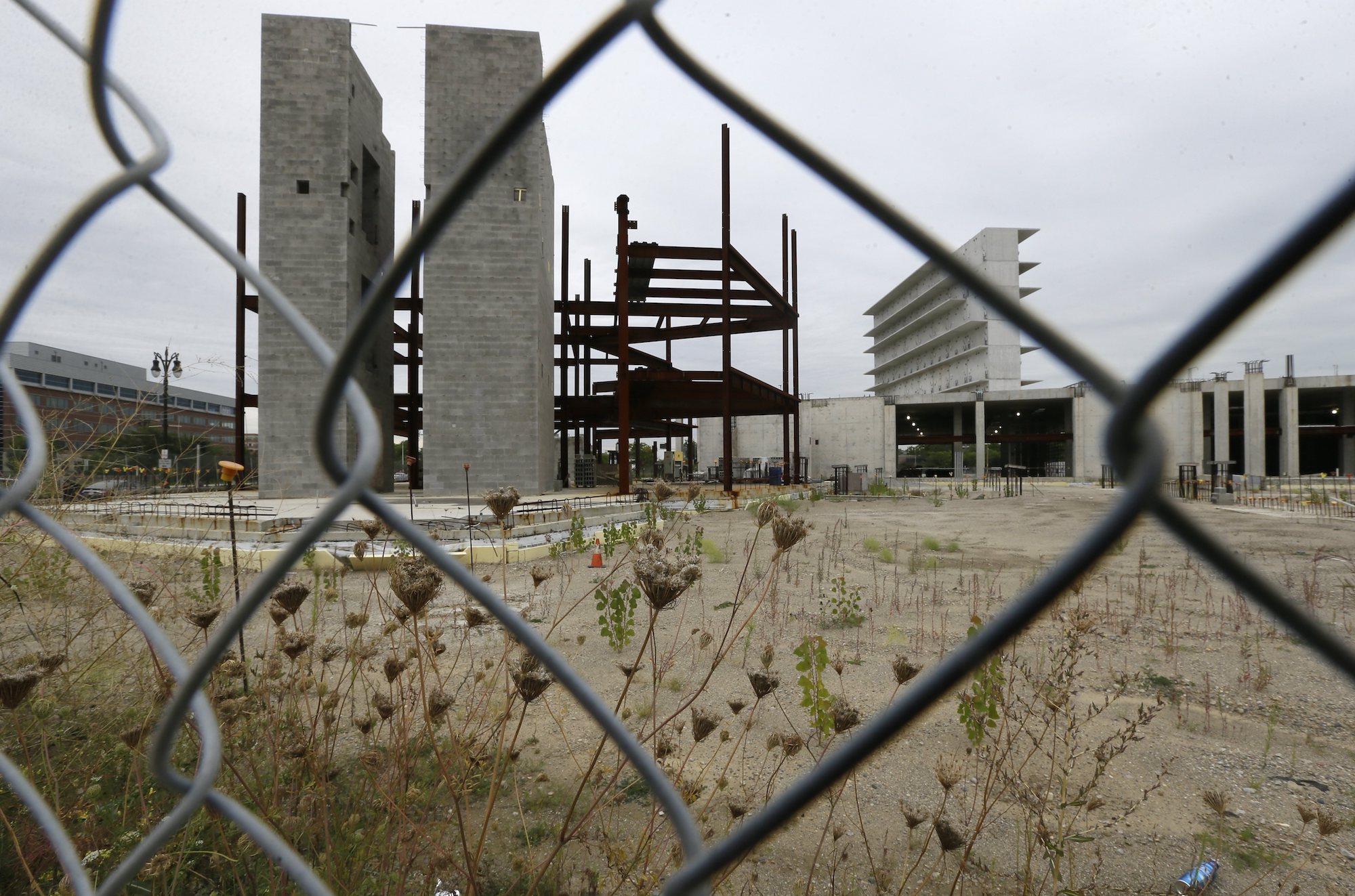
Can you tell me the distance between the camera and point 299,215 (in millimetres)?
15133

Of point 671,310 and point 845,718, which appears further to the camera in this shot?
point 671,310

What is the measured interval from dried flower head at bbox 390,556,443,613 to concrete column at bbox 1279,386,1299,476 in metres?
39.0

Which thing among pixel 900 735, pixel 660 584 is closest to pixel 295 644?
pixel 660 584

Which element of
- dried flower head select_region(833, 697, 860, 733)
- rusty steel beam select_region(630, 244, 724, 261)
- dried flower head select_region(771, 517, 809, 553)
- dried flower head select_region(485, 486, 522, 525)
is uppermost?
rusty steel beam select_region(630, 244, 724, 261)

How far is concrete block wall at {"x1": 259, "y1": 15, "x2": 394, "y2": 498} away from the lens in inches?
584

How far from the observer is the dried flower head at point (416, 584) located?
1137 millimetres

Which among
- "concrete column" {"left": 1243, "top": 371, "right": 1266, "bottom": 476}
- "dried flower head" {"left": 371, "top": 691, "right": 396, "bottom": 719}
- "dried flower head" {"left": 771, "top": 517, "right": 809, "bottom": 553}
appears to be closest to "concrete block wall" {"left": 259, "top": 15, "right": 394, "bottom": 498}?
"dried flower head" {"left": 371, "top": 691, "right": 396, "bottom": 719}

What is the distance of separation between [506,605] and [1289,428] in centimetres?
3946

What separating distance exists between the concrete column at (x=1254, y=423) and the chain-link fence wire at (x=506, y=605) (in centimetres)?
3718

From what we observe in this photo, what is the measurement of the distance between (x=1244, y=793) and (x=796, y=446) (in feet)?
73.4

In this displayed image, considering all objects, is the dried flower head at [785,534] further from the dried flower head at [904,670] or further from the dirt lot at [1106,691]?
→ the dirt lot at [1106,691]

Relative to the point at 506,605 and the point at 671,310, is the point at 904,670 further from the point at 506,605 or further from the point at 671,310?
the point at 671,310

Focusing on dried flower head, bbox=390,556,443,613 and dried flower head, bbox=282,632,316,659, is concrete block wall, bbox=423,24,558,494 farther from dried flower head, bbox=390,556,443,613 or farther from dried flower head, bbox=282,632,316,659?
dried flower head, bbox=390,556,443,613

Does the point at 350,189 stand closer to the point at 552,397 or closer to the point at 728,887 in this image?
the point at 552,397
